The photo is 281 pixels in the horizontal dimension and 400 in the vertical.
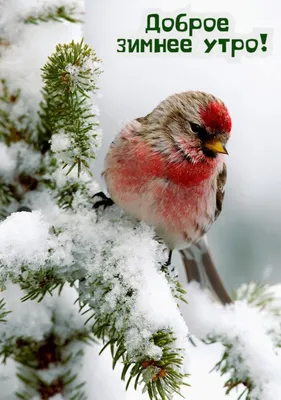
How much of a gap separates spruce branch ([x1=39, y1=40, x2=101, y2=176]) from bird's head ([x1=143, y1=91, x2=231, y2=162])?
0.23 metres

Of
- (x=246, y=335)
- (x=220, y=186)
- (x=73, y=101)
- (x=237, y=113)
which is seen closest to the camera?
(x=73, y=101)

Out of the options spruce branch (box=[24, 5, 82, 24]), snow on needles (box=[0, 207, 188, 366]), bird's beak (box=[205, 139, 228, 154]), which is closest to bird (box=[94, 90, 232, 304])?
bird's beak (box=[205, 139, 228, 154])

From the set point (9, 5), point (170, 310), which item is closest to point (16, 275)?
point (170, 310)

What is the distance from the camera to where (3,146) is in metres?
1.03

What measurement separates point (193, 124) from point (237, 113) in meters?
0.82

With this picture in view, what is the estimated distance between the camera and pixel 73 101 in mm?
972

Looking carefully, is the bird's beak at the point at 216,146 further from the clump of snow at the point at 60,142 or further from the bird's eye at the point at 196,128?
the clump of snow at the point at 60,142

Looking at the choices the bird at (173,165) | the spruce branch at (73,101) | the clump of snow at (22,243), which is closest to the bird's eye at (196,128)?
the bird at (173,165)

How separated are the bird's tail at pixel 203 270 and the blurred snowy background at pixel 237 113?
39 cm

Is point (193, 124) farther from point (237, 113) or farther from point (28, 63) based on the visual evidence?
point (237, 113)

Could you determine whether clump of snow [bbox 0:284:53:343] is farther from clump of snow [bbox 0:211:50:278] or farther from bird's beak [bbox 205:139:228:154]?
bird's beak [bbox 205:139:228:154]

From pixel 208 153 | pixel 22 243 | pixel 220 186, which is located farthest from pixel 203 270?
pixel 22 243

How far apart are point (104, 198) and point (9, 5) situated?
381 mm

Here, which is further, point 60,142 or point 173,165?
point 173,165
